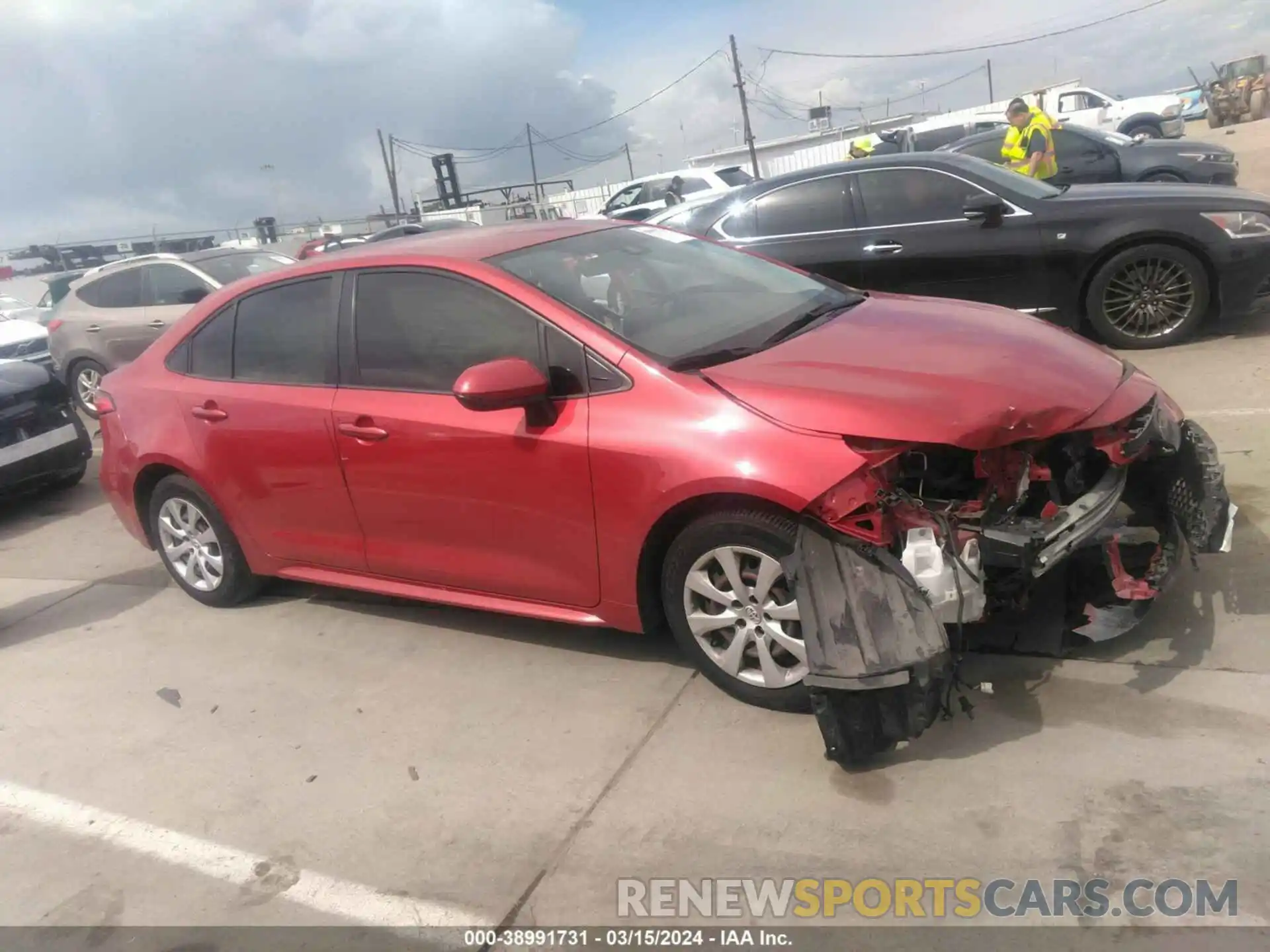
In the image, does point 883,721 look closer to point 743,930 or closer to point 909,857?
point 909,857

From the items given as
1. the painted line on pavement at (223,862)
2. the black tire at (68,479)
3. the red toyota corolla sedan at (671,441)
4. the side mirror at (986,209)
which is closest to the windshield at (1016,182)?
the side mirror at (986,209)

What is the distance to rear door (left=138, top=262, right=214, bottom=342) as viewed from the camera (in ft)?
32.9

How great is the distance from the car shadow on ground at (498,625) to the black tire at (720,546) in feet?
1.24

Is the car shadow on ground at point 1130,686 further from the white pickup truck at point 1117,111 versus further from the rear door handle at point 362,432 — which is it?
the white pickup truck at point 1117,111

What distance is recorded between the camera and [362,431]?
3.90 metres

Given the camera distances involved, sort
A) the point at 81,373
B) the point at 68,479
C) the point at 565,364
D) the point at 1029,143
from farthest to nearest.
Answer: the point at 81,373, the point at 1029,143, the point at 68,479, the point at 565,364

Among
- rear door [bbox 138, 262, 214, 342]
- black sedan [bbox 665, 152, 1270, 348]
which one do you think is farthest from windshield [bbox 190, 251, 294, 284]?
black sedan [bbox 665, 152, 1270, 348]

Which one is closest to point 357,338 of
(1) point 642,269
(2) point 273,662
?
(1) point 642,269

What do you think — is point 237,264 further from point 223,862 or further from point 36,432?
point 223,862

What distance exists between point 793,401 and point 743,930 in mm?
1507

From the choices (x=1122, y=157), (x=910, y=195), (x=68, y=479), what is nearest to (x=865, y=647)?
(x=910, y=195)

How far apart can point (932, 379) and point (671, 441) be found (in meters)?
0.85

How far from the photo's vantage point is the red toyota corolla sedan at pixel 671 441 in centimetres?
299

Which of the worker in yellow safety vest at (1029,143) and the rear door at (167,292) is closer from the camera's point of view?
the worker in yellow safety vest at (1029,143)
